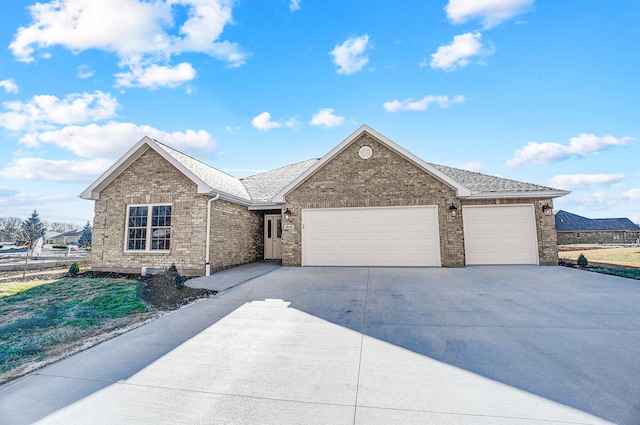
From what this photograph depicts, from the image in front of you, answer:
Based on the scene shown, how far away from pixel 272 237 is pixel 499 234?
33.7ft

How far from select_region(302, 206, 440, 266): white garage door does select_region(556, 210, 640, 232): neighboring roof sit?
35.2 m

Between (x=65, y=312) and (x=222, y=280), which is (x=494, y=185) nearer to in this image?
(x=222, y=280)

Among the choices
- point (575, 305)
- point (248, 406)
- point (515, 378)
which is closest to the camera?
point (248, 406)

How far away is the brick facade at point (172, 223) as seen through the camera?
1032 cm

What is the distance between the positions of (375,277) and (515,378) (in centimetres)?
603

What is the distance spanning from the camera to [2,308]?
613cm

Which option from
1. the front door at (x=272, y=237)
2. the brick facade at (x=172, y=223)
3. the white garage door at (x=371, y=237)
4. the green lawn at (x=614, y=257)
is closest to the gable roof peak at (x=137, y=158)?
the brick facade at (x=172, y=223)

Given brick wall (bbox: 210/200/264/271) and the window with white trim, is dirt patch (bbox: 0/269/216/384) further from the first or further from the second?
brick wall (bbox: 210/200/264/271)

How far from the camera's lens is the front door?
48.2ft

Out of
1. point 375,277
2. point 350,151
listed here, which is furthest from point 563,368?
point 350,151

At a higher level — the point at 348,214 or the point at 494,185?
the point at 494,185

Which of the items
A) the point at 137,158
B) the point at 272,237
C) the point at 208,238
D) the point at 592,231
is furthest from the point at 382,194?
the point at 592,231

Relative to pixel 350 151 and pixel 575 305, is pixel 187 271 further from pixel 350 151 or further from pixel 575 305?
pixel 575 305

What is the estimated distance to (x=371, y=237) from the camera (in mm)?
11367
